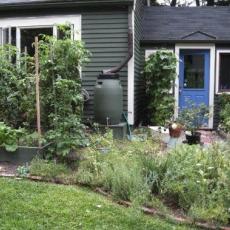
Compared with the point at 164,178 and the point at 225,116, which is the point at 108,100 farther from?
the point at 164,178

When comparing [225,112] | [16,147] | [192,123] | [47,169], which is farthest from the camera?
[225,112]

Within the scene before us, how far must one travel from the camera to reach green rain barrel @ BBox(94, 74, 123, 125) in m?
8.69

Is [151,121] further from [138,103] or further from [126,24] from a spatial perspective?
[126,24]

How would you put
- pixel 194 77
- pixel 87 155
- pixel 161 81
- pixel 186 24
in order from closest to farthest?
1. pixel 87 155
2. pixel 161 81
3. pixel 194 77
4. pixel 186 24

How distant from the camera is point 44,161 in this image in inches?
249

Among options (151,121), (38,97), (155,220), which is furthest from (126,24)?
(155,220)

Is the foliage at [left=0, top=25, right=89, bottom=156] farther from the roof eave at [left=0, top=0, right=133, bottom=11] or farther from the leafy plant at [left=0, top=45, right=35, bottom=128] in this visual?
the roof eave at [left=0, top=0, right=133, bottom=11]

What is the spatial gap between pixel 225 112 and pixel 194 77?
187cm

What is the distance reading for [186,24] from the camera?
12609 mm

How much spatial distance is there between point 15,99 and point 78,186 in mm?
2634

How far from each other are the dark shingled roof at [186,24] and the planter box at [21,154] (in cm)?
613

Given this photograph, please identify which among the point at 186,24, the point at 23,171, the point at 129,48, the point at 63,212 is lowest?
the point at 63,212

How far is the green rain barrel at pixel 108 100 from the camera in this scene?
8688 millimetres

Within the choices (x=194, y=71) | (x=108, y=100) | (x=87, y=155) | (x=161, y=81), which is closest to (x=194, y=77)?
(x=194, y=71)
